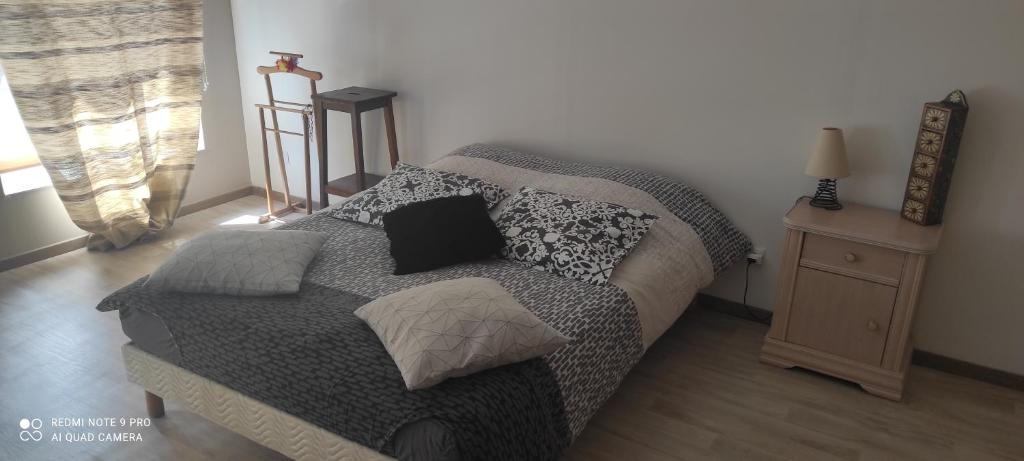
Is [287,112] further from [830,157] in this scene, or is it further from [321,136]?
[830,157]

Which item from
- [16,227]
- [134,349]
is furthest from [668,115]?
[16,227]

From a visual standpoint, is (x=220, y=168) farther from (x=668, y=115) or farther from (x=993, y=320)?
(x=993, y=320)

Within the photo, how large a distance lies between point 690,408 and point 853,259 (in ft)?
2.55

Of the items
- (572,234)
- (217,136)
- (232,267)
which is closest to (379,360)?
(232,267)

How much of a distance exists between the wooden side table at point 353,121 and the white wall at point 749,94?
0.41ft

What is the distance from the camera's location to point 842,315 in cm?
269

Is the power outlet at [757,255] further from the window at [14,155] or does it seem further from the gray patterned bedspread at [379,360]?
the window at [14,155]

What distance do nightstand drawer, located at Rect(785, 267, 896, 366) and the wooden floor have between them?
152mm

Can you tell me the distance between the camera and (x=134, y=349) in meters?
2.41

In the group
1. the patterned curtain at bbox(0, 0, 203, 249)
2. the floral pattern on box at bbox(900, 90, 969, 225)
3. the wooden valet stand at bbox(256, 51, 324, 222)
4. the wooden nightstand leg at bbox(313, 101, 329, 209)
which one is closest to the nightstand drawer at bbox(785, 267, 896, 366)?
the floral pattern on box at bbox(900, 90, 969, 225)

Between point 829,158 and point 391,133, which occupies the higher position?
point 829,158

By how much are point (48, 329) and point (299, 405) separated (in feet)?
5.79

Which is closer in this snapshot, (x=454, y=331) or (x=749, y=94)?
(x=454, y=331)

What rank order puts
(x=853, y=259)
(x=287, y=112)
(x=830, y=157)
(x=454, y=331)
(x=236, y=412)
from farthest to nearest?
(x=287, y=112) < (x=830, y=157) < (x=853, y=259) < (x=236, y=412) < (x=454, y=331)
